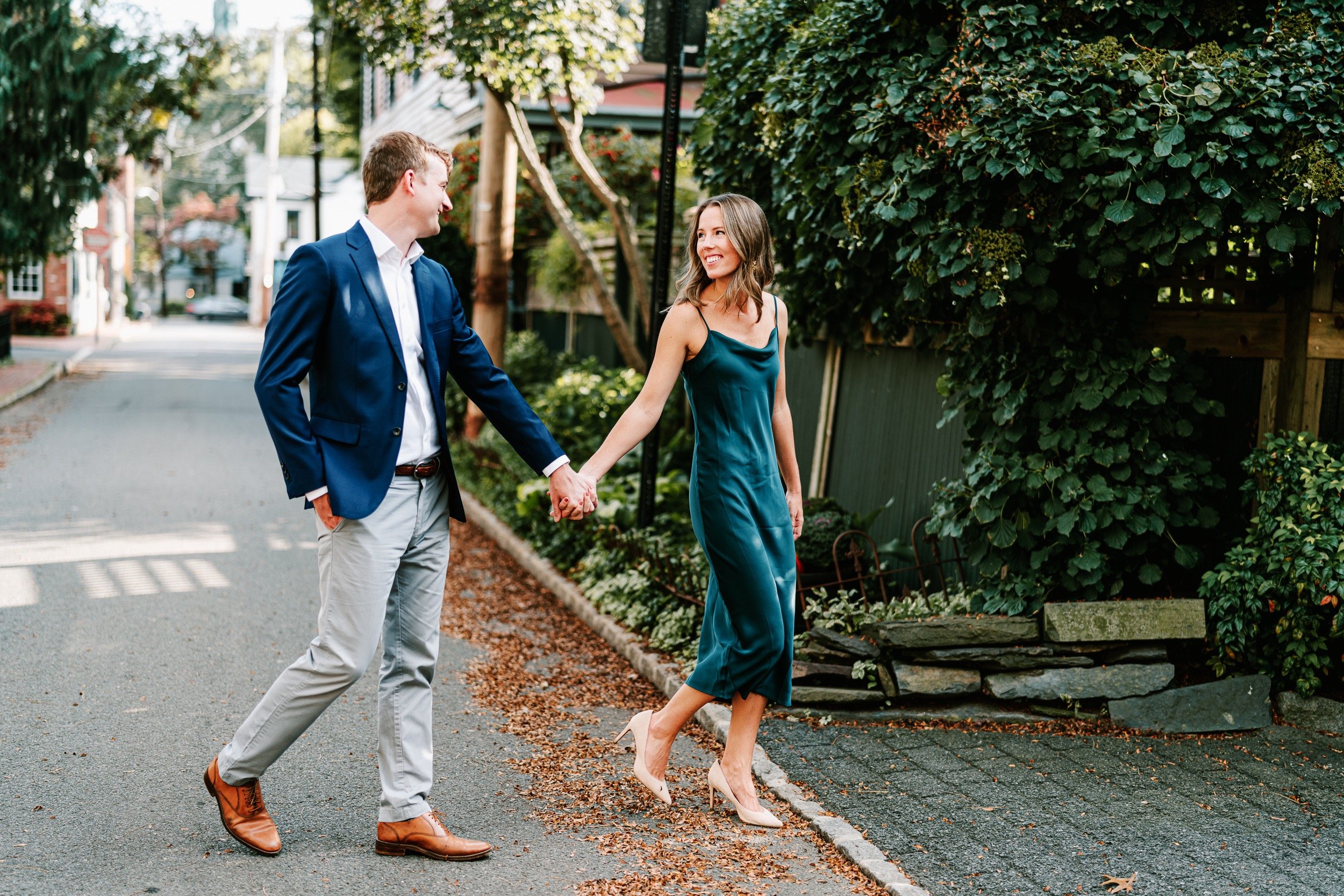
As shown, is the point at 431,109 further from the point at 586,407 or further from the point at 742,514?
the point at 742,514

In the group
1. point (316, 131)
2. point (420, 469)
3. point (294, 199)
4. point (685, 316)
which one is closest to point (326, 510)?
point (420, 469)

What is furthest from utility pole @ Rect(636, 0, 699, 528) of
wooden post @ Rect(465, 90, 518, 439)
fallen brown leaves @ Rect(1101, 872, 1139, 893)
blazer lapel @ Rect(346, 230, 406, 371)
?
wooden post @ Rect(465, 90, 518, 439)

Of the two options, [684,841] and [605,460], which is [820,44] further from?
[684,841]

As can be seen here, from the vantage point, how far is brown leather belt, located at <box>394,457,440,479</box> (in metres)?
3.74

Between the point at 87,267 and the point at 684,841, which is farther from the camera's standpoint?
the point at 87,267

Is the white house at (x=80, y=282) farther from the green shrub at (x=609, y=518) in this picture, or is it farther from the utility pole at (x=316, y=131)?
the green shrub at (x=609, y=518)

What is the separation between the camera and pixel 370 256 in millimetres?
3707

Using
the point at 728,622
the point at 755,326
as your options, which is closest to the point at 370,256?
the point at 755,326

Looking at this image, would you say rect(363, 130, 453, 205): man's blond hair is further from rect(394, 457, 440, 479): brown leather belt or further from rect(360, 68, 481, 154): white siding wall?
rect(360, 68, 481, 154): white siding wall

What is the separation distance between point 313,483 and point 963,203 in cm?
311

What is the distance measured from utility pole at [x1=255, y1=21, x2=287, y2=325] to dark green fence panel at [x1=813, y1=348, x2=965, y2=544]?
4009 centimetres

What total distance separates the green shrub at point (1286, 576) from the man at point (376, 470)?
117 inches

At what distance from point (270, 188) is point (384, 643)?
50.0 m

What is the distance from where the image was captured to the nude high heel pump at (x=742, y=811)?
4172mm
